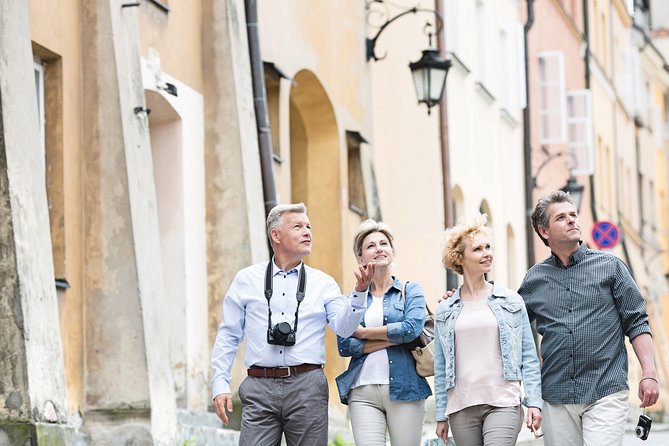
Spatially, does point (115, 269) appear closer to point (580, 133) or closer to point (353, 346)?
point (353, 346)

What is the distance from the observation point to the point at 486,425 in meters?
8.32

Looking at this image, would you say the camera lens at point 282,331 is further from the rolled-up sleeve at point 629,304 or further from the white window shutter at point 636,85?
the white window shutter at point 636,85

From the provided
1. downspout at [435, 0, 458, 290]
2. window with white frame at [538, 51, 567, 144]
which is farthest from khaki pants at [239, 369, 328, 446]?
window with white frame at [538, 51, 567, 144]

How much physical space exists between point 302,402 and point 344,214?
1103cm

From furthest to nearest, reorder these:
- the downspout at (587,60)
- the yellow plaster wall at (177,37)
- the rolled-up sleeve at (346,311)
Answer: the downspout at (587,60) → the yellow plaster wall at (177,37) → the rolled-up sleeve at (346,311)

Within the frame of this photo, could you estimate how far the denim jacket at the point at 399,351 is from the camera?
8.59 metres

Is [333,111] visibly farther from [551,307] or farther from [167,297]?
[551,307]

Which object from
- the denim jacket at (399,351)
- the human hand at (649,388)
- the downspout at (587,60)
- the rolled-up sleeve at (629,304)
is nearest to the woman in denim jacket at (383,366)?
the denim jacket at (399,351)

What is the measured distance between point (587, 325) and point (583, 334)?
0.17 ft

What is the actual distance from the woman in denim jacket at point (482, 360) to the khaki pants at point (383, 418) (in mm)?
136

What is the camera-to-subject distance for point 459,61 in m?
24.5

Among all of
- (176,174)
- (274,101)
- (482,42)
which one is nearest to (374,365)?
(176,174)

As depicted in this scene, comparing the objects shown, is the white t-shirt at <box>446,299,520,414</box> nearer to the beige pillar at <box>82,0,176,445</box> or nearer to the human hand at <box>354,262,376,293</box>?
the human hand at <box>354,262,376,293</box>

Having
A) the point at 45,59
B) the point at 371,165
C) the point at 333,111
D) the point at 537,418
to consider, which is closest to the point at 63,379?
the point at 45,59
